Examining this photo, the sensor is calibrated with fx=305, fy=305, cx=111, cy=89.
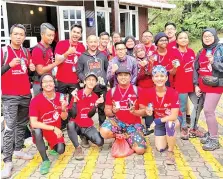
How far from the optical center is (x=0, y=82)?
4.07 meters

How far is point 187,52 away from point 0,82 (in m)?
3.13

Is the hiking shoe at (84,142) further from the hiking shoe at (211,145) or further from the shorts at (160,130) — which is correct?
the hiking shoe at (211,145)

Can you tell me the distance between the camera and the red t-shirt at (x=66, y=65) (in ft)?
18.0

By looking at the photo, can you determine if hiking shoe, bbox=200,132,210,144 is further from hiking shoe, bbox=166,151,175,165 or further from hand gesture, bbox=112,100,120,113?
hand gesture, bbox=112,100,120,113

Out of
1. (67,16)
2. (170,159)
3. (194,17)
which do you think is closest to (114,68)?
(170,159)

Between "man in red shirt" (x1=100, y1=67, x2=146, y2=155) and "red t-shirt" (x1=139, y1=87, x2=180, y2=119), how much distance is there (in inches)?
9.7

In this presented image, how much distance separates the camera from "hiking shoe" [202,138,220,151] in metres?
4.81

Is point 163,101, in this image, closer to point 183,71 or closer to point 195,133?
point 183,71

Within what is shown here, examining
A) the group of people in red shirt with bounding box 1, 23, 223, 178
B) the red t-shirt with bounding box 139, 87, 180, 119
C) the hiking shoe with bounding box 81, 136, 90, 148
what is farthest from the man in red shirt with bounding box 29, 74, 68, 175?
the red t-shirt with bounding box 139, 87, 180, 119

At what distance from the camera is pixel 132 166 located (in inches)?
171

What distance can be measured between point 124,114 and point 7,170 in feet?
6.30

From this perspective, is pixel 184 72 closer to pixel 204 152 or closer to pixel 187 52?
pixel 187 52

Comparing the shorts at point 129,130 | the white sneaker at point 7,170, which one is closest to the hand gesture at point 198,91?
the shorts at point 129,130

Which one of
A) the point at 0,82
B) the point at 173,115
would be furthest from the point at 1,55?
the point at 173,115
